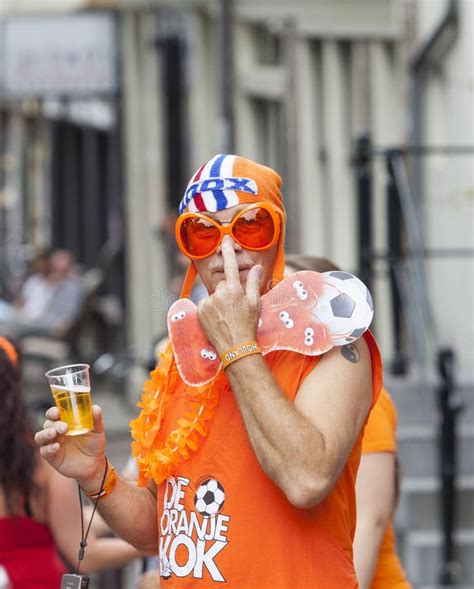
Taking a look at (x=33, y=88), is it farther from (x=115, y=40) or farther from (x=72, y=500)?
(x=72, y=500)

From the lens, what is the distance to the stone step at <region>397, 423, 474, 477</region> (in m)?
7.90

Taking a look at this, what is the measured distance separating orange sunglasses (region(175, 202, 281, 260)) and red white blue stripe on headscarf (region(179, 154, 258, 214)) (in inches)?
1.2

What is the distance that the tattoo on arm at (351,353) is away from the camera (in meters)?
2.97

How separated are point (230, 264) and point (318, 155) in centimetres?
1073

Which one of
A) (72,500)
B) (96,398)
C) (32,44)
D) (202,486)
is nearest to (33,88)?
(32,44)

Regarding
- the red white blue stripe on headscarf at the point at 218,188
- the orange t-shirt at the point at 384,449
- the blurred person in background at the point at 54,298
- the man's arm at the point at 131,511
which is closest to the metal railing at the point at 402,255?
the orange t-shirt at the point at 384,449

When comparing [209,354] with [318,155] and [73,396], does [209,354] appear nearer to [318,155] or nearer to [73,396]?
[73,396]

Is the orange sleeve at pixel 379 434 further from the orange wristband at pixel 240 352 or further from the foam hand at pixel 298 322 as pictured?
the orange wristband at pixel 240 352

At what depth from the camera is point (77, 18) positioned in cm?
1598

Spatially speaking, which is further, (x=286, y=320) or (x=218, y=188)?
(x=218, y=188)

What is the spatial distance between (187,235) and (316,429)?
1.76ft

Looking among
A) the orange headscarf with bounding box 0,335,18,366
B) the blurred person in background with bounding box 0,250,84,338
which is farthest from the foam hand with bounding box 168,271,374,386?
the blurred person in background with bounding box 0,250,84,338

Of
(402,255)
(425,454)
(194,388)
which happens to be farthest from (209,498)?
(402,255)

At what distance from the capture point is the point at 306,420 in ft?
9.30
